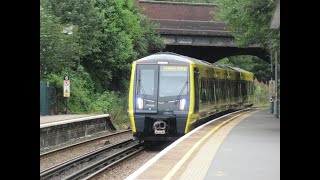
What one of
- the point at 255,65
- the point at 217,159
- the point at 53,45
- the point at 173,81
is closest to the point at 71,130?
the point at 53,45

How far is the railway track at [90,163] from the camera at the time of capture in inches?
512

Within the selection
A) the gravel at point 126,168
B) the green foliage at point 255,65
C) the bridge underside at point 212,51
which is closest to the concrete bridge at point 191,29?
the bridge underside at point 212,51

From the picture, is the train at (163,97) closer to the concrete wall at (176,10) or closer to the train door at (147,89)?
the train door at (147,89)

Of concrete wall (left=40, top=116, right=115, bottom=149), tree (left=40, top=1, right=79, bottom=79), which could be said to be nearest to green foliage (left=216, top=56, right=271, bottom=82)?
concrete wall (left=40, top=116, right=115, bottom=149)

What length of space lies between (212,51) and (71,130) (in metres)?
35.5

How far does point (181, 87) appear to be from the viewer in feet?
58.6

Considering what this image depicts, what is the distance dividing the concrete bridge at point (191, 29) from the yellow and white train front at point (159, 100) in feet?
94.6

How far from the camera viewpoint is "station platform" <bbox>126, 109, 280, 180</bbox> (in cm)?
920

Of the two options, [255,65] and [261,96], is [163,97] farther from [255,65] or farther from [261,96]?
[255,65]

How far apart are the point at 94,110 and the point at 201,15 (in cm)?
2470

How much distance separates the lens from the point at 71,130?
22266mm
